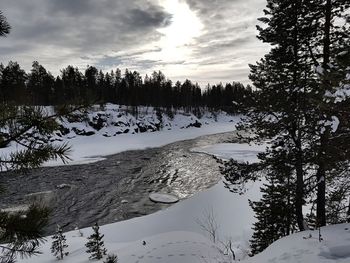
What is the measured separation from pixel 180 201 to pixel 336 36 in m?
15.3

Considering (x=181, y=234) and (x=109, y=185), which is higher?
(x=181, y=234)

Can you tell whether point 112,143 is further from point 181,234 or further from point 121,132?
point 181,234

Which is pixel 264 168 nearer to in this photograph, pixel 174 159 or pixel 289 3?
pixel 289 3

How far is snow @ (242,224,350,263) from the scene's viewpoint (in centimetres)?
668

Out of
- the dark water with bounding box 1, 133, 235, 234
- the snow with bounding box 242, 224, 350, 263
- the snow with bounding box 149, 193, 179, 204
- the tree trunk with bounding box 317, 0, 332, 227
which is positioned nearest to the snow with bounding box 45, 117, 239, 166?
the dark water with bounding box 1, 133, 235, 234

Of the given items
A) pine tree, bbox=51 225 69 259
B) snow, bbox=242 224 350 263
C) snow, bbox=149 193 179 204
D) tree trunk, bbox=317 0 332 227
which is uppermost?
tree trunk, bbox=317 0 332 227

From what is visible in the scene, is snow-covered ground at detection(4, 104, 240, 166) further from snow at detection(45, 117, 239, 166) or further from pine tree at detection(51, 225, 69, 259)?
pine tree at detection(51, 225, 69, 259)

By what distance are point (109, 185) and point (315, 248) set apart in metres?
22.3

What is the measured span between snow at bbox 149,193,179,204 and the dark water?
0.49 meters

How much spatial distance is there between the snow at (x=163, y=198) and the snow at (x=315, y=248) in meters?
13.8

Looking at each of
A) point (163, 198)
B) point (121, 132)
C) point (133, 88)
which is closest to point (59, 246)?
point (163, 198)

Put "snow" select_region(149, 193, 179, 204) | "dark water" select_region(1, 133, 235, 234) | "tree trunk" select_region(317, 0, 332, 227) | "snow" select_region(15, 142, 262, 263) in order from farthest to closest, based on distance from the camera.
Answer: "snow" select_region(149, 193, 179, 204) → "dark water" select_region(1, 133, 235, 234) → "snow" select_region(15, 142, 262, 263) → "tree trunk" select_region(317, 0, 332, 227)

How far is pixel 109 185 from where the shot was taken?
1083 inches

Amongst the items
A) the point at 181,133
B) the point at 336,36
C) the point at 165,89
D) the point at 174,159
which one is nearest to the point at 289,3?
the point at 336,36
